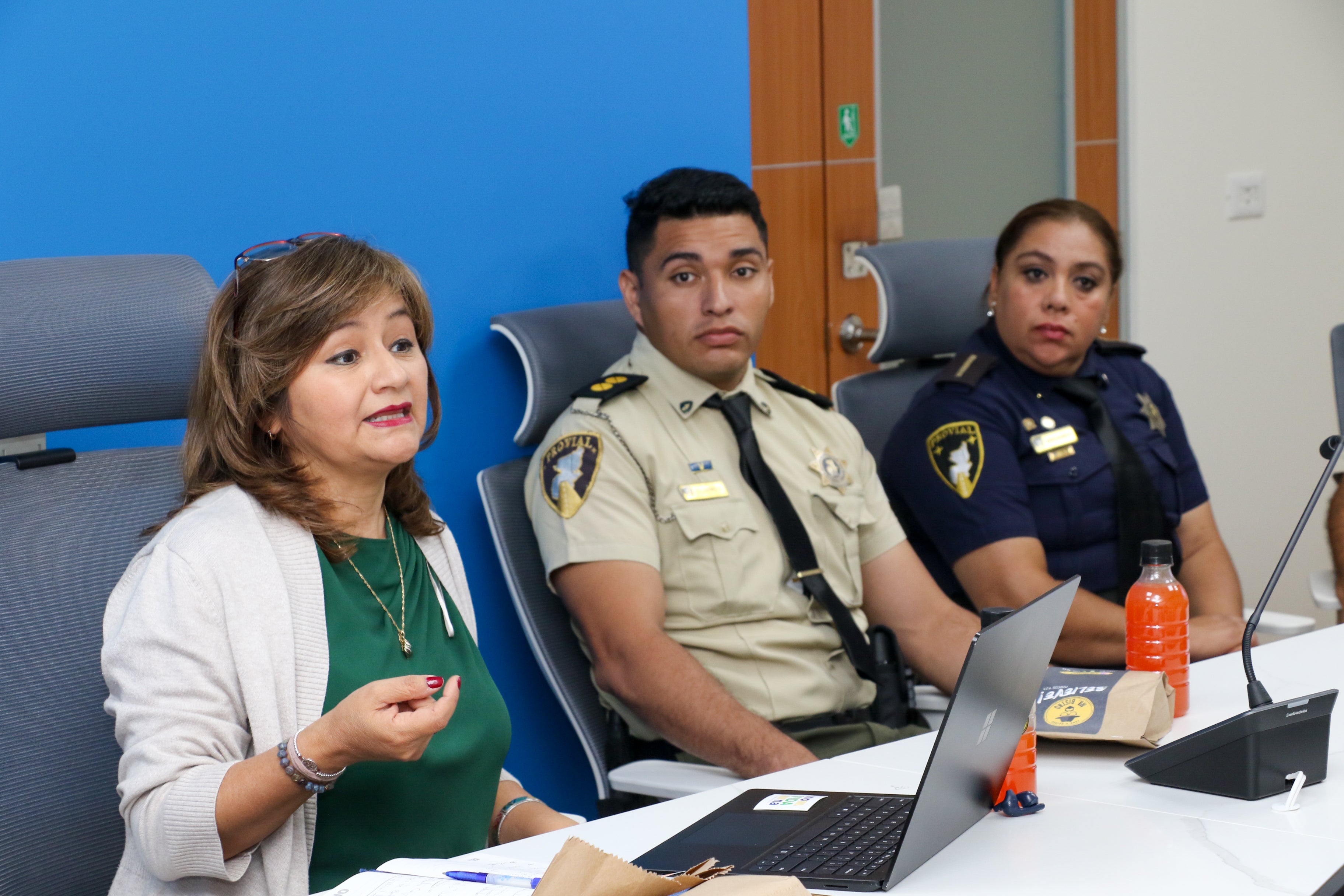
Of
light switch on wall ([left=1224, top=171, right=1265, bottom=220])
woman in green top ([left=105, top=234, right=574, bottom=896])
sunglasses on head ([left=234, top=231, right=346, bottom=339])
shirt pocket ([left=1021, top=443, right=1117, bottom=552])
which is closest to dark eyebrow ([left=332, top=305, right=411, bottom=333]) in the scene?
woman in green top ([left=105, top=234, right=574, bottom=896])

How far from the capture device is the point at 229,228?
1.84m

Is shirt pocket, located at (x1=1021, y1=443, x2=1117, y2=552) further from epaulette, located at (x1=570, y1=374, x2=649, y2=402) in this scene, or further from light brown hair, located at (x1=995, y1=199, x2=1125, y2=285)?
epaulette, located at (x1=570, y1=374, x2=649, y2=402)

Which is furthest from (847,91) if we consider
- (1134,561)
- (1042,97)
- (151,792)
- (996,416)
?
(151,792)

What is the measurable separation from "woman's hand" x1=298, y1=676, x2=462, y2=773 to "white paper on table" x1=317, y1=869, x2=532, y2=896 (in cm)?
14

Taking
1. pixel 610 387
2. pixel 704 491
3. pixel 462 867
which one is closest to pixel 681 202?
Answer: pixel 610 387

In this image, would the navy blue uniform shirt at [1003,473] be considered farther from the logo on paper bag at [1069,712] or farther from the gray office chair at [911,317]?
the logo on paper bag at [1069,712]

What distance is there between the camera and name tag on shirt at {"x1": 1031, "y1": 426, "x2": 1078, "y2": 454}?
7.93ft

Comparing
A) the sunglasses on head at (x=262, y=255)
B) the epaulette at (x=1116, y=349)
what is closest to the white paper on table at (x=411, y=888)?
the sunglasses on head at (x=262, y=255)

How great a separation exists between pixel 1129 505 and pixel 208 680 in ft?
5.73

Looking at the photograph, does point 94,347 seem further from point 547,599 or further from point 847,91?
point 847,91

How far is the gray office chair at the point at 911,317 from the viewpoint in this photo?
2.53 metres

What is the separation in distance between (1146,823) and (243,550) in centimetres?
91

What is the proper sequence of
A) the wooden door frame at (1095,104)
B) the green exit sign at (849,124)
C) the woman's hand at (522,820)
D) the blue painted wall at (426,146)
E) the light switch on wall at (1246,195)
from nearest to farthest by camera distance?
the woman's hand at (522,820), the blue painted wall at (426,146), the green exit sign at (849,124), the wooden door frame at (1095,104), the light switch on wall at (1246,195)

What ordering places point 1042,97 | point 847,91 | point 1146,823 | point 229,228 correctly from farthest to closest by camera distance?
point 1042,97
point 847,91
point 229,228
point 1146,823
